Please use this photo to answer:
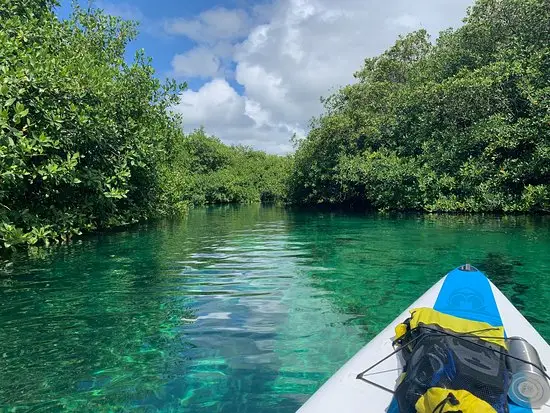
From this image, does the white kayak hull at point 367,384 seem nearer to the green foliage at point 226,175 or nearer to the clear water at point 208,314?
the clear water at point 208,314

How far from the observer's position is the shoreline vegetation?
30.4 ft

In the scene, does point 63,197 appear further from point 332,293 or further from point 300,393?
point 300,393

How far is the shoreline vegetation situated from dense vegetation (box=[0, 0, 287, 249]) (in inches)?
1.9

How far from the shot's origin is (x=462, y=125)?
2191 cm

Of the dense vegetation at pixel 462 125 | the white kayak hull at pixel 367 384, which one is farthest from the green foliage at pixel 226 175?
the white kayak hull at pixel 367 384

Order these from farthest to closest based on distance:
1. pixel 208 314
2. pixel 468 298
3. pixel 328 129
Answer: pixel 328 129 < pixel 208 314 < pixel 468 298

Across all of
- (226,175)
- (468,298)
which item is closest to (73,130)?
(468,298)

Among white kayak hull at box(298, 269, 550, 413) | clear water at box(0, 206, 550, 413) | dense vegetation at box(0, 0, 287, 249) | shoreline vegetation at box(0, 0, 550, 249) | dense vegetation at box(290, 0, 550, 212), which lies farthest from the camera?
dense vegetation at box(290, 0, 550, 212)

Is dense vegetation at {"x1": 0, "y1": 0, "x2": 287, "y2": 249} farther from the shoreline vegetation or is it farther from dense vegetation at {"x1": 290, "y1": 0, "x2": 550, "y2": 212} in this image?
dense vegetation at {"x1": 290, "y1": 0, "x2": 550, "y2": 212}

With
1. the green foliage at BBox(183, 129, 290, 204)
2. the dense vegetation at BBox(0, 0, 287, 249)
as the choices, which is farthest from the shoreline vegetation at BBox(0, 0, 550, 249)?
the green foliage at BBox(183, 129, 290, 204)

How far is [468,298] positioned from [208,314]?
3.03 metres

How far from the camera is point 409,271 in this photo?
25.1ft

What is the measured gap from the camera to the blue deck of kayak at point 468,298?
3.64 m

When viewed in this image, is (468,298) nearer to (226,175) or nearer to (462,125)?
(462,125)
